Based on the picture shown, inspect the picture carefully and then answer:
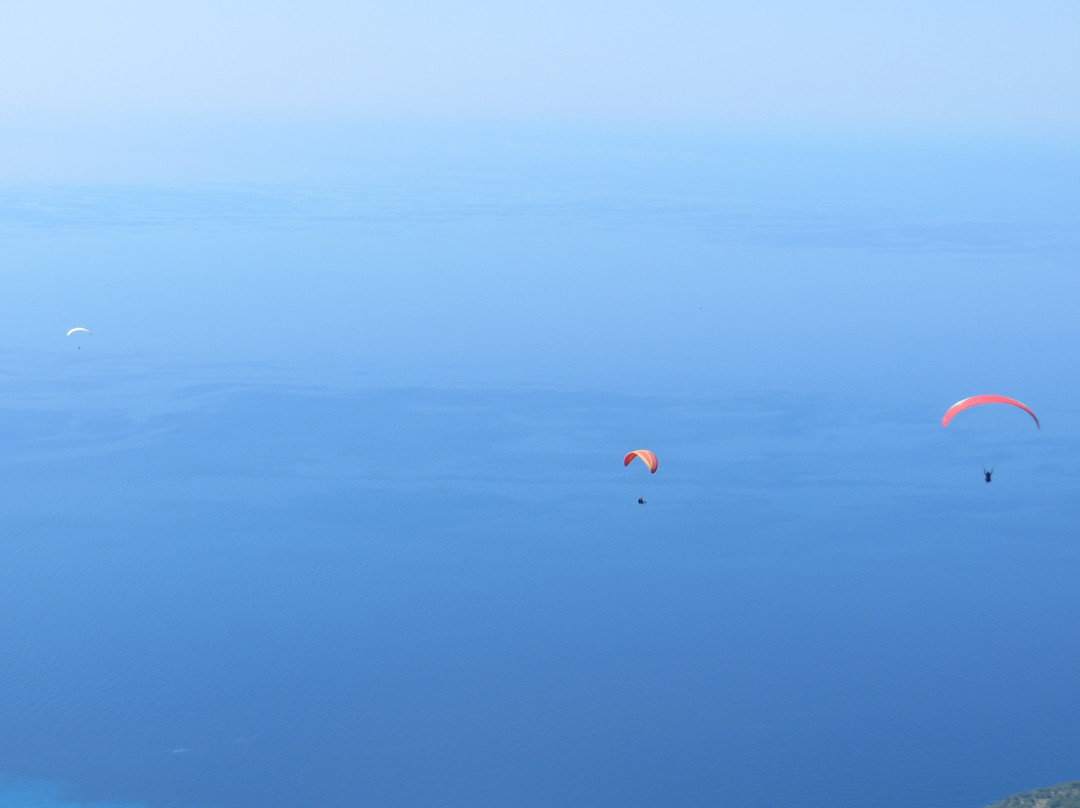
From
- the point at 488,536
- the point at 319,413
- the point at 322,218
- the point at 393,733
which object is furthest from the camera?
the point at 322,218

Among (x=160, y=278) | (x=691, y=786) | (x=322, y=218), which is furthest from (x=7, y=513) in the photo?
(x=322, y=218)

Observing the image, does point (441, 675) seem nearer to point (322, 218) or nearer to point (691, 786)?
point (691, 786)

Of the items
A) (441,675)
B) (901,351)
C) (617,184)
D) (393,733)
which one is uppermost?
(617,184)

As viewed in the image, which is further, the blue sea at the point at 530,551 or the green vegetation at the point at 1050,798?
the blue sea at the point at 530,551

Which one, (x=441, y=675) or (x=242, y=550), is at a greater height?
(x=242, y=550)

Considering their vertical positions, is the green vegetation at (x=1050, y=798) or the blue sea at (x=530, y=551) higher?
the blue sea at (x=530, y=551)
